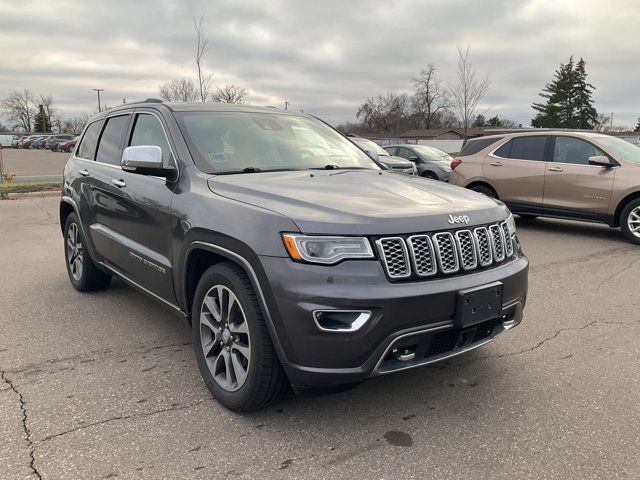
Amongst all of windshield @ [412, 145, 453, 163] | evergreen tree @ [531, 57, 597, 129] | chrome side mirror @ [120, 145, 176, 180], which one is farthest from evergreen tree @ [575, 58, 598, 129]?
chrome side mirror @ [120, 145, 176, 180]

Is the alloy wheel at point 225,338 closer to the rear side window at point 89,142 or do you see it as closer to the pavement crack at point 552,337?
the pavement crack at point 552,337

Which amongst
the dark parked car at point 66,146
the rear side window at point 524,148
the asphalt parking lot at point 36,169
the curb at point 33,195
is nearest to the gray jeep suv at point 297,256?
the rear side window at point 524,148

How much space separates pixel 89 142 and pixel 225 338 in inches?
126

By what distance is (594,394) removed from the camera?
3.15 m

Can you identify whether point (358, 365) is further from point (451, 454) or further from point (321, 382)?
point (451, 454)

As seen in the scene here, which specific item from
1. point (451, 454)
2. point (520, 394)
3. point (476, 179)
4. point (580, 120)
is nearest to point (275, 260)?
point (451, 454)

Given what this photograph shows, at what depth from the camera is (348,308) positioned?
2.41m

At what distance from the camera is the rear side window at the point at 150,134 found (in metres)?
3.63

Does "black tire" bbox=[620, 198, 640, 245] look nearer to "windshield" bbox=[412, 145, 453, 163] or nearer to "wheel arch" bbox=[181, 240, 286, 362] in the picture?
"wheel arch" bbox=[181, 240, 286, 362]

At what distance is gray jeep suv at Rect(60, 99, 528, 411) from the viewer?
2.46 meters

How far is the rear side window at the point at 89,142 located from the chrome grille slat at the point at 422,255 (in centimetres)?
362

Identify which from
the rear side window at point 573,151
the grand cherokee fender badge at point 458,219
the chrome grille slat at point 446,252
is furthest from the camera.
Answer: the rear side window at point 573,151

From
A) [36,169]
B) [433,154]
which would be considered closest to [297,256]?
[433,154]

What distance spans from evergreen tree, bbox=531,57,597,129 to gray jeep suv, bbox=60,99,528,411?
66014mm
